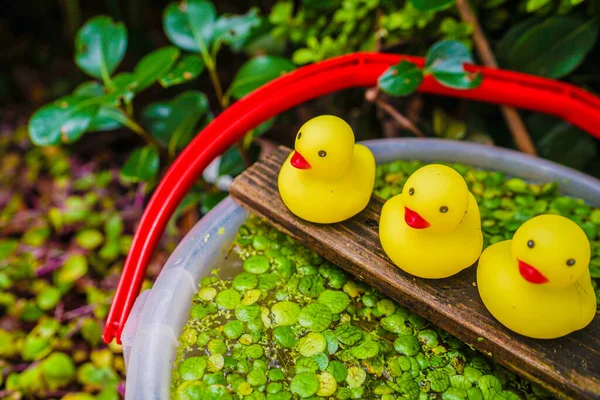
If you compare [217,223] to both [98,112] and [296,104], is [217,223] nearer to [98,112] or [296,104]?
[296,104]

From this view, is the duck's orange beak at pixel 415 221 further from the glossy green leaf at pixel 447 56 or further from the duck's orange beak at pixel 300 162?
the glossy green leaf at pixel 447 56

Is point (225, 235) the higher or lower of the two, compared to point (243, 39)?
lower

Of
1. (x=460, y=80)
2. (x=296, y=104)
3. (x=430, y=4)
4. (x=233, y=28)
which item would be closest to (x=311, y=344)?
(x=296, y=104)

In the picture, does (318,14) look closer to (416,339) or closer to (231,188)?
(231,188)

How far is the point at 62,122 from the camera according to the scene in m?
1.08

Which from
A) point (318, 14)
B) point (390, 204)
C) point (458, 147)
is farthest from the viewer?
point (318, 14)

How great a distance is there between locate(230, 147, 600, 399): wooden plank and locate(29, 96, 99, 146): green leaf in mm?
399

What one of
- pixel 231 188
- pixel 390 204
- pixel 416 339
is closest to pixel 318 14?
pixel 231 188

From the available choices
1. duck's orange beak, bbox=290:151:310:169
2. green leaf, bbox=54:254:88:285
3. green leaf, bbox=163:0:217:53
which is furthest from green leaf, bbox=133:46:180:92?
green leaf, bbox=54:254:88:285

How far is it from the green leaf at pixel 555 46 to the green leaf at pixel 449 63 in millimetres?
266

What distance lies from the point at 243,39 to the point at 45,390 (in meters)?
1.08

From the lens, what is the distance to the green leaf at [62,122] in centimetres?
108

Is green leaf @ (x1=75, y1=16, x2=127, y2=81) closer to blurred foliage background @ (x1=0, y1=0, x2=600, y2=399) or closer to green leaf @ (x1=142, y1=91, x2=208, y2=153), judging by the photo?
blurred foliage background @ (x1=0, y1=0, x2=600, y2=399)

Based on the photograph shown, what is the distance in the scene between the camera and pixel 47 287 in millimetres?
1516
